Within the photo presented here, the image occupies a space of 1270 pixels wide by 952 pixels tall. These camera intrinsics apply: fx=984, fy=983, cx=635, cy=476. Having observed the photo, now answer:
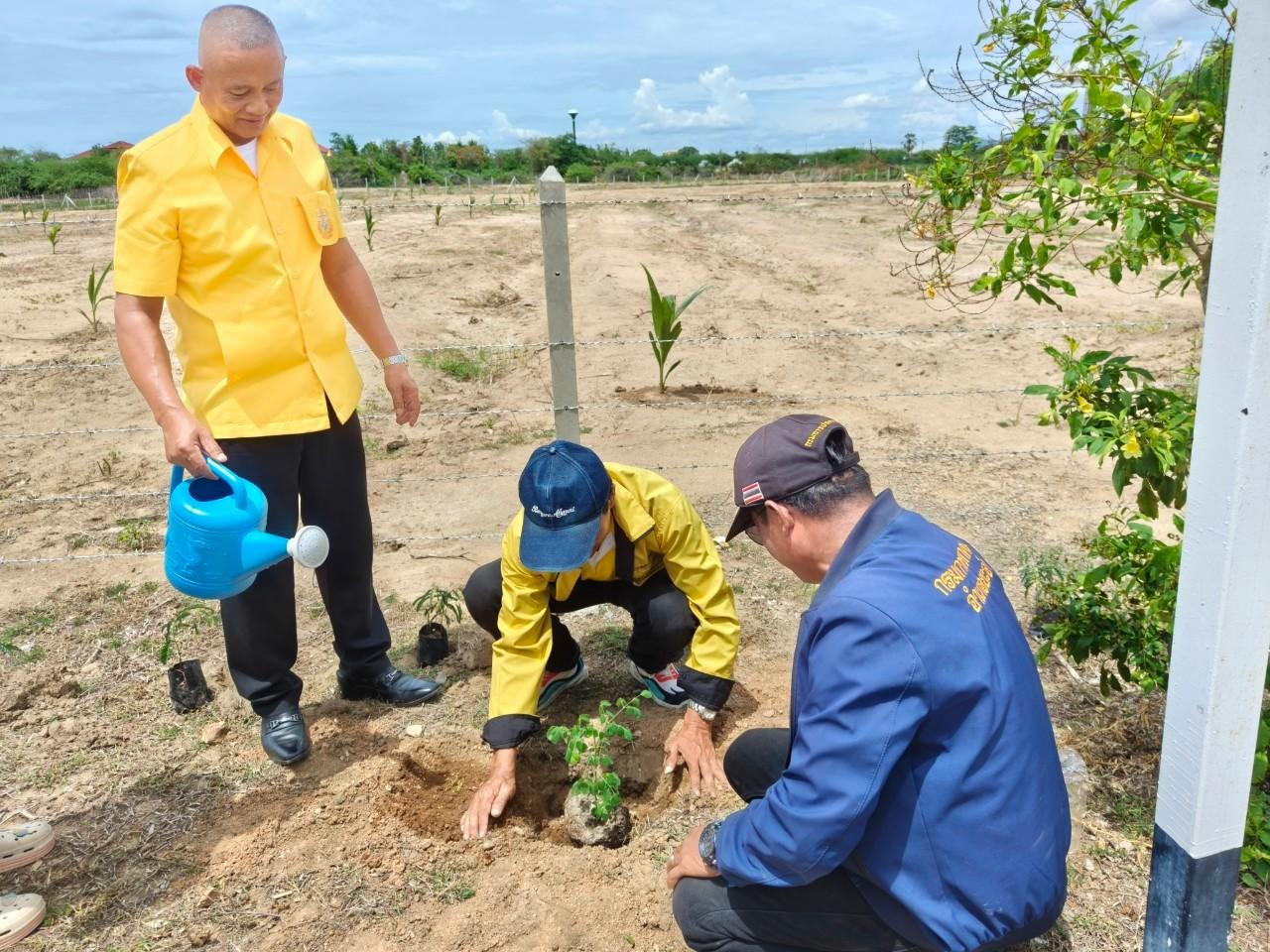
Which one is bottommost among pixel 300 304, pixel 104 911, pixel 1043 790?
pixel 104 911

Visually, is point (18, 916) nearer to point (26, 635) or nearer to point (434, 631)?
point (434, 631)

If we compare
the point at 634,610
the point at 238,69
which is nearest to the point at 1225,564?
the point at 634,610

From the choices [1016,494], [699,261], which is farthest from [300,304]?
[699,261]

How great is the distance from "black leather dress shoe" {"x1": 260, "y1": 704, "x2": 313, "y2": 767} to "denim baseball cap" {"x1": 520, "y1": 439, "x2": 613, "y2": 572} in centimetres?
97

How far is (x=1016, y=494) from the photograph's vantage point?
4609 millimetres

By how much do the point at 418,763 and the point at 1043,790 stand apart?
70.2 inches

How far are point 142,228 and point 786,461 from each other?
5.31 ft

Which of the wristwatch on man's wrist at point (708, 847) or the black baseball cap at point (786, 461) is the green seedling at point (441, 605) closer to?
the wristwatch on man's wrist at point (708, 847)

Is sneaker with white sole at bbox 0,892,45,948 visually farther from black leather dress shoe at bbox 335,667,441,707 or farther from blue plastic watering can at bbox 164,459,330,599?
black leather dress shoe at bbox 335,667,441,707

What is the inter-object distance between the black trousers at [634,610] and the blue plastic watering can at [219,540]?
27.6 inches

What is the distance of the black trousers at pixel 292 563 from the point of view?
8.39ft

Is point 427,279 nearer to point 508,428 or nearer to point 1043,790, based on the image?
point 508,428

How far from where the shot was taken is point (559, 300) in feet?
10.5

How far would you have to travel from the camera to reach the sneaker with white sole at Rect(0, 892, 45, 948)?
6.97 ft
